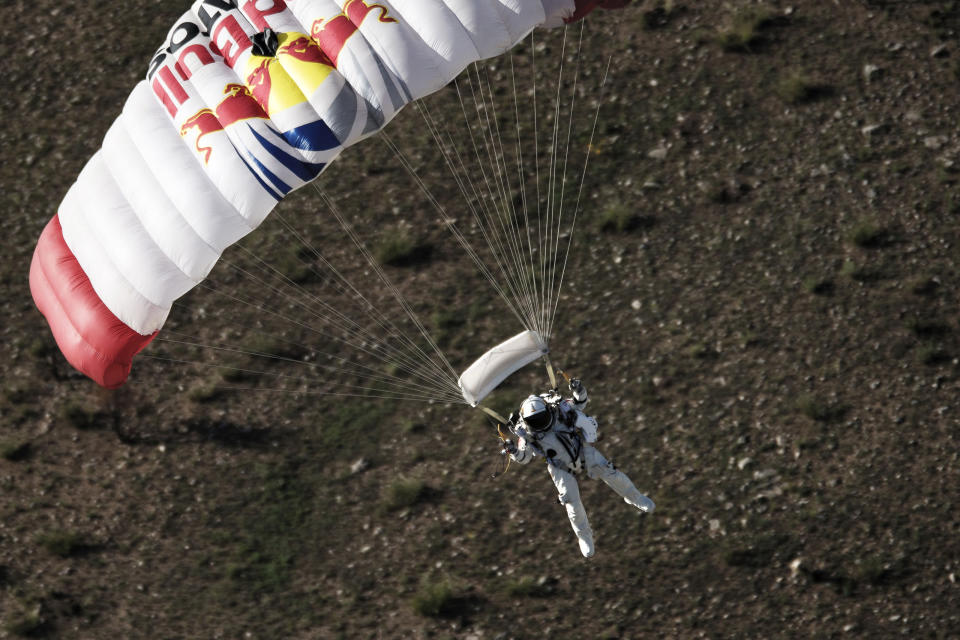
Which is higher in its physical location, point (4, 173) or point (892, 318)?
point (4, 173)

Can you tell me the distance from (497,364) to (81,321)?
218 inches

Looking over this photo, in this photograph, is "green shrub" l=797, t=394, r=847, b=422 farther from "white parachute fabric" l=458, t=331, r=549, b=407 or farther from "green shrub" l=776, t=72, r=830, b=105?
"white parachute fabric" l=458, t=331, r=549, b=407

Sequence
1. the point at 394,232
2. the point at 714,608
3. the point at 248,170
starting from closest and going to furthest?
the point at 248,170 < the point at 714,608 < the point at 394,232

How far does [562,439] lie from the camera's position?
1969 centimetres

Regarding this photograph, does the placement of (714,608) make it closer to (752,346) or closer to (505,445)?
(752,346)

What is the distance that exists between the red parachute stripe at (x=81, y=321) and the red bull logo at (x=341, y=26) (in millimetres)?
4405

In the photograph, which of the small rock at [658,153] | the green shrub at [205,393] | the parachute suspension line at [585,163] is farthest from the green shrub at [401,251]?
the small rock at [658,153]

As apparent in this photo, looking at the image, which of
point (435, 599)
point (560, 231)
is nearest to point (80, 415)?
point (435, 599)

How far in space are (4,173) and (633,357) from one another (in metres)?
12.1

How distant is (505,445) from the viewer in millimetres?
19125

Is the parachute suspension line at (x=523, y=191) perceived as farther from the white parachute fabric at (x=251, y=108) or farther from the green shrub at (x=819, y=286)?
the white parachute fabric at (x=251, y=108)

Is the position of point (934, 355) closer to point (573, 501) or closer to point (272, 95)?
point (573, 501)

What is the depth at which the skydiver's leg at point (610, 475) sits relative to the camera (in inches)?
790

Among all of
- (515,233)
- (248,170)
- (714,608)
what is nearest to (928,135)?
(515,233)
